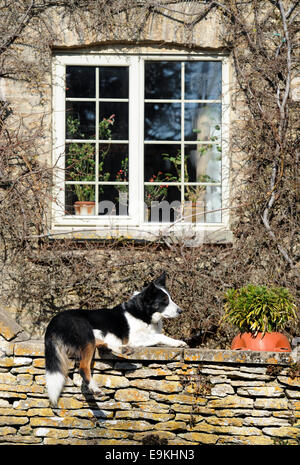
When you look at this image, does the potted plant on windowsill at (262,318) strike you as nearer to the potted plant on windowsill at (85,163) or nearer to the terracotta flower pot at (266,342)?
the terracotta flower pot at (266,342)

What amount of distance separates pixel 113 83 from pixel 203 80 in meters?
1.02

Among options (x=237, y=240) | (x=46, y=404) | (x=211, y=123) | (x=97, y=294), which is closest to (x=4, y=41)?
(x=211, y=123)

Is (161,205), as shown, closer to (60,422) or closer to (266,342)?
(266,342)

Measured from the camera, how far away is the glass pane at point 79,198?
6.64 meters

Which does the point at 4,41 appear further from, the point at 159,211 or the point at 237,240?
the point at 237,240

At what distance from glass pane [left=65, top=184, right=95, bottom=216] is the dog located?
63.0 inches

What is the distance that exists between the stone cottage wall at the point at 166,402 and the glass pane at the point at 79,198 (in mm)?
2111

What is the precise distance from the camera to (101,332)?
4941mm

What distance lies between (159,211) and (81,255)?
1.02 metres

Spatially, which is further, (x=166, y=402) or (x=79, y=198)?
(x=79, y=198)

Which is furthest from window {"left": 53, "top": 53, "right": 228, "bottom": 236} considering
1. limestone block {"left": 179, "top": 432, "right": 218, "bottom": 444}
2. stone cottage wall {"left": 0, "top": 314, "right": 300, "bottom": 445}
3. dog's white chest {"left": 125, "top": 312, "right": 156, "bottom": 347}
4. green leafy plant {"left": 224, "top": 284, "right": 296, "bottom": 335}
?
limestone block {"left": 179, "top": 432, "right": 218, "bottom": 444}

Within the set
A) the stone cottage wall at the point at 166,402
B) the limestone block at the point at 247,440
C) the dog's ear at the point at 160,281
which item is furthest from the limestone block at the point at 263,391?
the dog's ear at the point at 160,281

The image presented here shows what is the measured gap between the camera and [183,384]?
4852mm

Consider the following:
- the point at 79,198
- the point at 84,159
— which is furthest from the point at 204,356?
the point at 84,159
